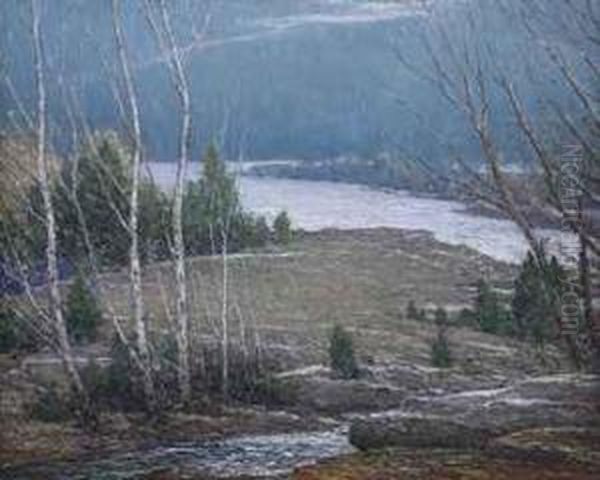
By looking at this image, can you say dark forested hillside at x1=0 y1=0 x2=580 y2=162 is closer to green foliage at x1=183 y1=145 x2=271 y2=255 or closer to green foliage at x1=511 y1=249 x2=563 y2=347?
green foliage at x1=183 y1=145 x2=271 y2=255

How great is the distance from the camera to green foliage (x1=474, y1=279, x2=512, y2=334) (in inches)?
1478

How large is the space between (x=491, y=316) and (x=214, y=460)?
60.6 ft

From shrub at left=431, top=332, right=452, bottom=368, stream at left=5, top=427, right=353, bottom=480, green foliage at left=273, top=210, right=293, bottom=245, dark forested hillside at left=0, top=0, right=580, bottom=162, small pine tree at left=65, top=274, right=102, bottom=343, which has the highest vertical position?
dark forested hillside at left=0, top=0, right=580, bottom=162

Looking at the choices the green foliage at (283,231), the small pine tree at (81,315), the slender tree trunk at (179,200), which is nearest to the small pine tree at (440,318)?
the small pine tree at (81,315)

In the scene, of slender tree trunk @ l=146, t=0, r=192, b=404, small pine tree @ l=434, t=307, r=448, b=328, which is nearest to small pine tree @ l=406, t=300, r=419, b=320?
small pine tree @ l=434, t=307, r=448, b=328

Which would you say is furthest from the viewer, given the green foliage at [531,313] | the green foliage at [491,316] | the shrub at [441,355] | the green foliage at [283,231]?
the green foliage at [283,231]

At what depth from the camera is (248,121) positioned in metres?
142

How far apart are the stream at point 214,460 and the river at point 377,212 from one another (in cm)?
3279

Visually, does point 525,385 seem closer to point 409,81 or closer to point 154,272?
point 154,272

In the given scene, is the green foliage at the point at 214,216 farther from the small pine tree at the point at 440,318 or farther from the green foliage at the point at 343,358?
the green foliage at the point at 343,358

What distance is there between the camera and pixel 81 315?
32531 mm

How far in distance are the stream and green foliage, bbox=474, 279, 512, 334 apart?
15025 millimetres

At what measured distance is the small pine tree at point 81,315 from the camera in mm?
32250

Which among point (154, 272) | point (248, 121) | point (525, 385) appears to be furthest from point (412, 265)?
point (248, 121)
